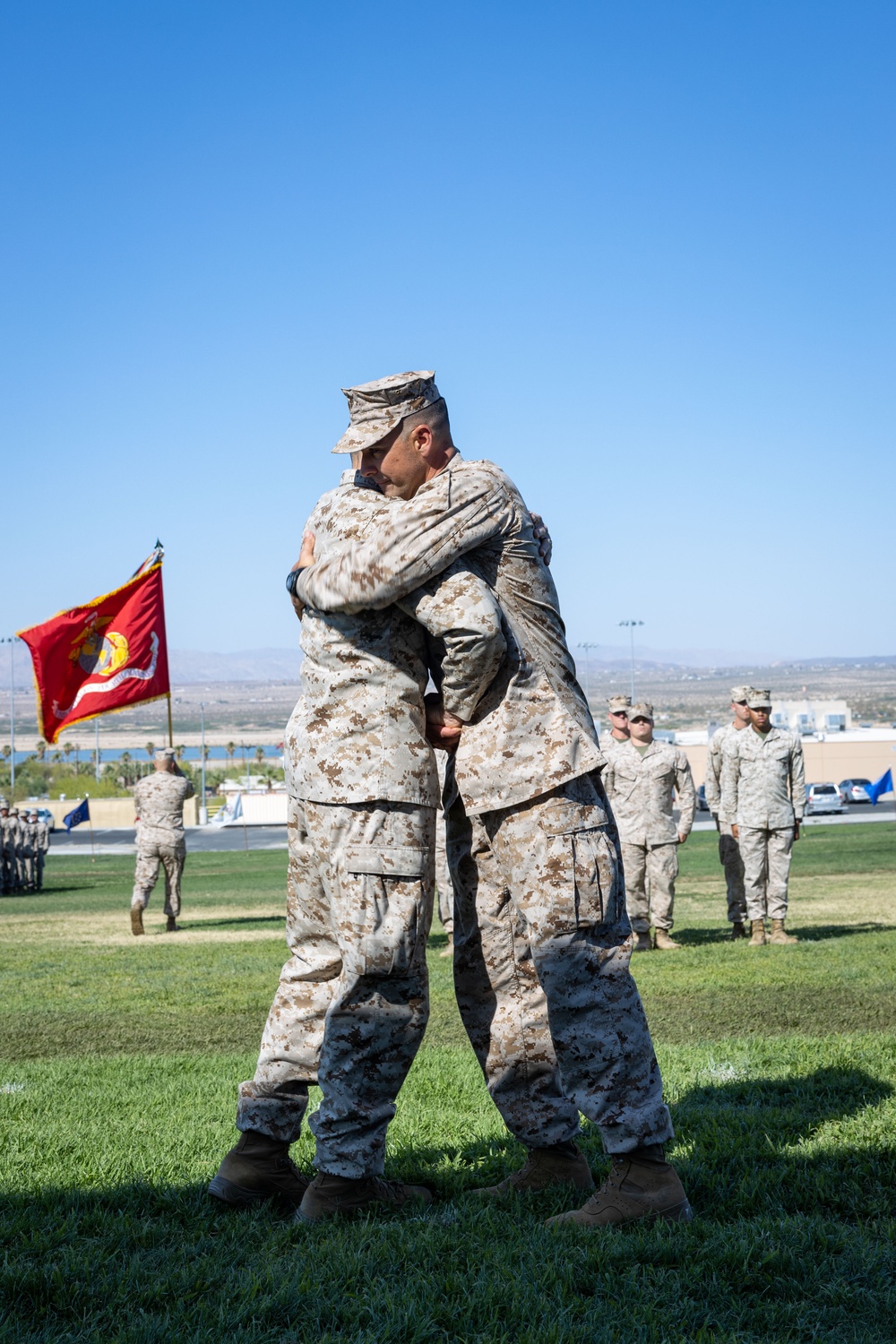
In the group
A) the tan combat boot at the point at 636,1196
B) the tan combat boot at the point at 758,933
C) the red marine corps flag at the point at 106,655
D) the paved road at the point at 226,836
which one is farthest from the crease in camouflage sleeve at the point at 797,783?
the paved road at the point at 226,836

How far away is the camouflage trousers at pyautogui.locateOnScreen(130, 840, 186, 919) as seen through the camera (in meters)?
15.7

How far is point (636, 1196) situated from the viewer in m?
3.47

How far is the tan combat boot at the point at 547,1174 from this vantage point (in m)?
3.85

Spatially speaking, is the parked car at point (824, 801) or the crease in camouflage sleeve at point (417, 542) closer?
the crease in camouflage sleeve at point (417, 542)

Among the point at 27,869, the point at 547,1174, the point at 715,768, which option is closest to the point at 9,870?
the point at 27,869

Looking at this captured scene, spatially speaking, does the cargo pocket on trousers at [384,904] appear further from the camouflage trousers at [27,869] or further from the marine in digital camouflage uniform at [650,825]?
the camouflage trousers at [27,869]

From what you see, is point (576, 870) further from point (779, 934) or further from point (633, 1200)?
point (779, 934)

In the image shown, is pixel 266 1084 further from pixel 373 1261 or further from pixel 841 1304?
pixel 841 1304

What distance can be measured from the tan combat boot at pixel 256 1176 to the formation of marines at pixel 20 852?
25.9 meters

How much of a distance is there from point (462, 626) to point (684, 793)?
9.52 m

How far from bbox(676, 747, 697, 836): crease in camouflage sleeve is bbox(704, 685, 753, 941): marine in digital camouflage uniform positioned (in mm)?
229

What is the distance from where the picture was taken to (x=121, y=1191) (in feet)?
12.9

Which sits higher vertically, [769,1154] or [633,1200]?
[633,1200]

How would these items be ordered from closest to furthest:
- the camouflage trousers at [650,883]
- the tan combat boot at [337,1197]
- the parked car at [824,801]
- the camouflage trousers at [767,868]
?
the tan combat boot at [337,1197] → the camouflage trousers at [767,868] → the camouflage trousers at [650,883] → the parked car at [824,801]
